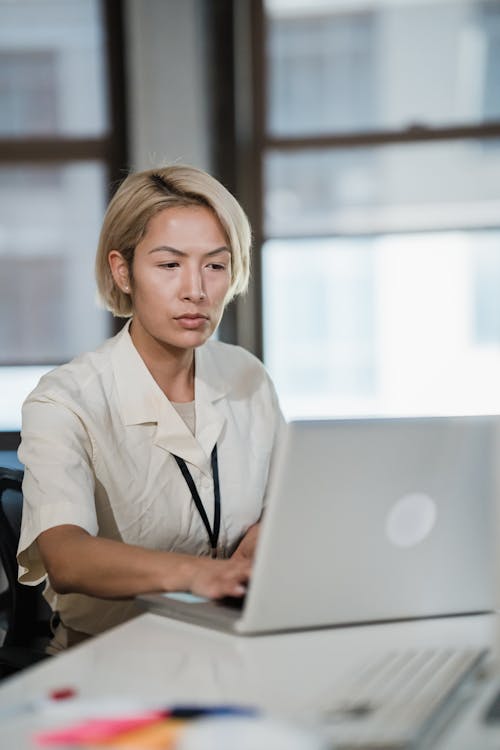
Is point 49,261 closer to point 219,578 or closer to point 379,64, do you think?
point 379,64

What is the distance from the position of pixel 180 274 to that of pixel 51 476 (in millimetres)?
482

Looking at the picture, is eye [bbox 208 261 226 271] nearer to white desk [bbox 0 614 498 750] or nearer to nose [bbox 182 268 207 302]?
nose [bbox 182 268 207 302]

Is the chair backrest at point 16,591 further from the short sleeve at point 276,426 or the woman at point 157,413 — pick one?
the short sleeve at point 276,426

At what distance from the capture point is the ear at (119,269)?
1.85 metres

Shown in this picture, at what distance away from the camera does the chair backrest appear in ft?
5.67

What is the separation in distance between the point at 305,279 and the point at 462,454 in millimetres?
2171

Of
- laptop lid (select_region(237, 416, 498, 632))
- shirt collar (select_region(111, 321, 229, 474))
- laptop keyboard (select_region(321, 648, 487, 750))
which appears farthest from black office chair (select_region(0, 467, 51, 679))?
laptop keyboard (select_region(321, 648, 487, 750))

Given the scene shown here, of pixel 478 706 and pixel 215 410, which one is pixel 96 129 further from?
pixel 478 706

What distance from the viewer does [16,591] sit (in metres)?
1.77

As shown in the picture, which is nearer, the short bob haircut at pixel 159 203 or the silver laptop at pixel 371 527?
the silver laptop at pixel 371 527

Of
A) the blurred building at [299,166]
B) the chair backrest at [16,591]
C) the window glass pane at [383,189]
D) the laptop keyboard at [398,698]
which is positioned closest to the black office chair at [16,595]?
the chair backrest at [16,591]

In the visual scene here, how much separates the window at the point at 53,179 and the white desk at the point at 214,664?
214 centimetres

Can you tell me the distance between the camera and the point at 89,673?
41.5 inches

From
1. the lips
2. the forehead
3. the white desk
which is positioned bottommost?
the white desk
